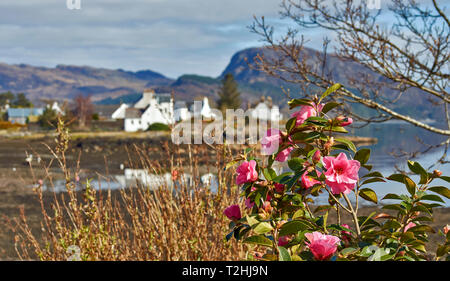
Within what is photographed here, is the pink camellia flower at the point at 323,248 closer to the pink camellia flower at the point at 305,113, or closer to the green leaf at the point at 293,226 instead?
the green leaf at the point at 293,226

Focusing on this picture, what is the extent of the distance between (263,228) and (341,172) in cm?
37

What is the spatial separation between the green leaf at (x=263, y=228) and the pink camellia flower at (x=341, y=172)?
0.29 metres

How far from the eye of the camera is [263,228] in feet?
5.48

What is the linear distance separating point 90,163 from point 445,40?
23373 millimetres

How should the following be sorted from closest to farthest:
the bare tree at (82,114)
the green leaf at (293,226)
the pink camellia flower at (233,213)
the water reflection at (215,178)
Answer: the green leaf at (293,226) → the pink camellia flower at (233,213) → the water reflection at (215,178) → the bare tree at (82,114)

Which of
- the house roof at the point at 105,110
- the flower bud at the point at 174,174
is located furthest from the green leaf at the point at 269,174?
the house roof at the point at 105,110

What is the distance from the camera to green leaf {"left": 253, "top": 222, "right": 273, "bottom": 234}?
166 cm

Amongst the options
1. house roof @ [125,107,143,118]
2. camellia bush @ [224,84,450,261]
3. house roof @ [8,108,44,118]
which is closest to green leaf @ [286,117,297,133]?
camellia bush @ [224,84,450,261]

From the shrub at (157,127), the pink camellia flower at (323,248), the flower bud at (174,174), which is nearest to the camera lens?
the pink camellia flower at (323,248)

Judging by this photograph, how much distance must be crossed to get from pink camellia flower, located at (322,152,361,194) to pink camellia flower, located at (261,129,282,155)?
0.27 metres

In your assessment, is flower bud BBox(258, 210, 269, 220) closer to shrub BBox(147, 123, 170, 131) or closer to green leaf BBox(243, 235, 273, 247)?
green leaf BBox(243, 235, 273, 247)

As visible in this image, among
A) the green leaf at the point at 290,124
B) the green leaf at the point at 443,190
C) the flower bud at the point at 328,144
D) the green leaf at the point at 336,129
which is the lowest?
the green leaf at the point at 443,190

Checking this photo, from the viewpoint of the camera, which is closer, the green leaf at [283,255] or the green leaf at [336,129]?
the green leaf at [283,255]

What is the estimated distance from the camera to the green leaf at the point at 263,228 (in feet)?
5.44
